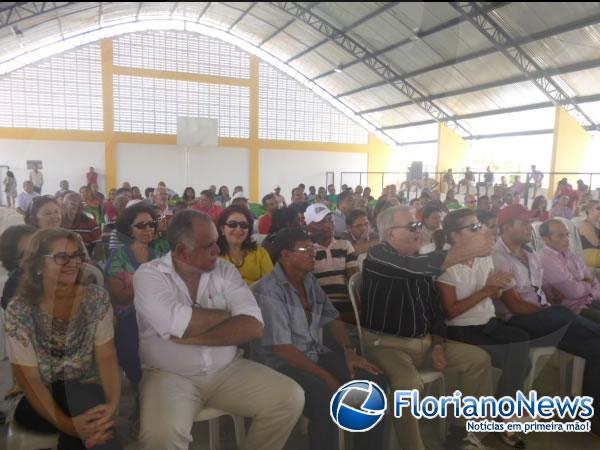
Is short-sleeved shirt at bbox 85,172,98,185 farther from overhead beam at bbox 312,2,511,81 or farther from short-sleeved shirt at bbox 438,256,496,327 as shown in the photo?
short-sleeved shirt at bbox 438,256,496,327

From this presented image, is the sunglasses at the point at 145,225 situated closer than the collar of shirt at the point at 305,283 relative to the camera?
No

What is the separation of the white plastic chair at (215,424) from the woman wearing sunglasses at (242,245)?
632 millimetres

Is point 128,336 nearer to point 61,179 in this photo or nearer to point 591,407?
point 61,179

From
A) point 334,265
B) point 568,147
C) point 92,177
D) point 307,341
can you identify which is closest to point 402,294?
point 307,341

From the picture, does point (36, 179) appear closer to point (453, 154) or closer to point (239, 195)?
point (239, 195)

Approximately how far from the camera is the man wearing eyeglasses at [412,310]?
4.98 feet

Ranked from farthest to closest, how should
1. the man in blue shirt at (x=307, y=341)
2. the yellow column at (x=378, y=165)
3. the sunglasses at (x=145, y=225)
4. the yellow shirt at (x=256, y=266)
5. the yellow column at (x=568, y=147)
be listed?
1. the yellow column at (x=378, y=165)
2. the yellow column at (x=568, y=147)
3. the yellow shirt at (x=256, y=266)
4. the sunglasses at (x=145, y=225)
5. the man in blue shirt at (x=307, y=341)

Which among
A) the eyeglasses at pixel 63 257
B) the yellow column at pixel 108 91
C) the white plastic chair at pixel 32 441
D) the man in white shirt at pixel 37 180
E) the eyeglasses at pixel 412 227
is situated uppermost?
the yellow column at pixel 108 91

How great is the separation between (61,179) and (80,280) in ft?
3.18

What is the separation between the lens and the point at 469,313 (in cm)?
165

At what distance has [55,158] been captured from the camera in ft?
5.21

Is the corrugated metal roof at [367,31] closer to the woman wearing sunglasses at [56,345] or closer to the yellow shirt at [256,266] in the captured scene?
the woman wearing sunglasses at [56,345]

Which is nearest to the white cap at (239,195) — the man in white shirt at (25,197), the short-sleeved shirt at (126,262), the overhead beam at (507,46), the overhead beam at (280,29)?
the short-sleeved shirt at (126,262)

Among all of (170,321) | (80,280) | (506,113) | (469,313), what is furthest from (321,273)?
(506,113)
